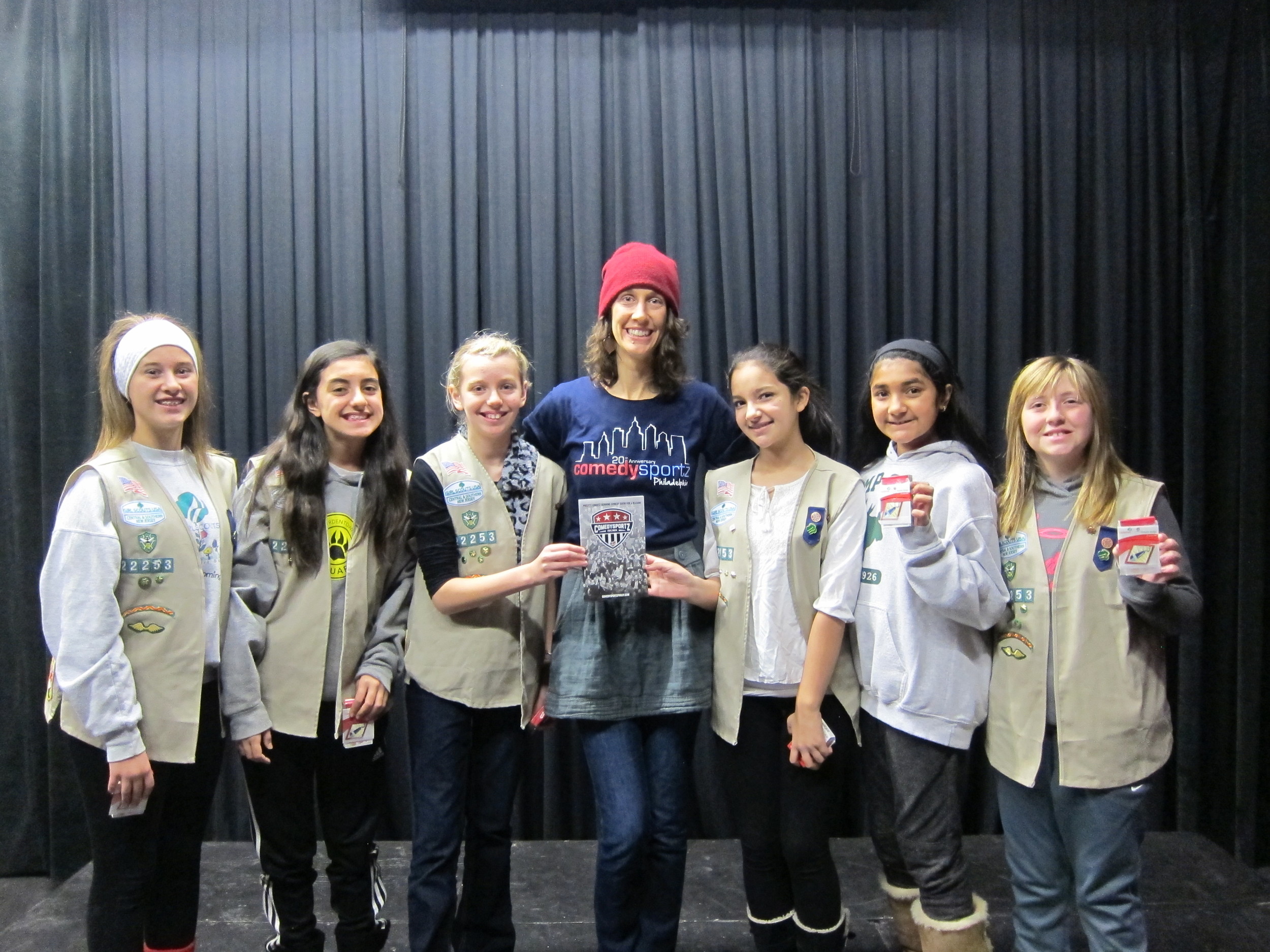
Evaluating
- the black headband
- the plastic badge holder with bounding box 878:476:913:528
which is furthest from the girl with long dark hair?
the black headband

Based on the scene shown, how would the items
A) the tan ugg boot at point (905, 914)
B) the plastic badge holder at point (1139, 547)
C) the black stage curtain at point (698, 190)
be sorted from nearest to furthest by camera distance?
the plastic badge holder at point (1139, 547), the tan ugg boot at point (905, 914), the black stage curtain at point (698, 190)

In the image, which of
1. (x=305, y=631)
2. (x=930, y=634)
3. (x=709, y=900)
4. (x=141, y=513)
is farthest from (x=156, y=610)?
(x=709, y=900)

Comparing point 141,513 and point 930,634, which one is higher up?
point 141,513

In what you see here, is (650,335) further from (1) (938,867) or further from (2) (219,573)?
(1) (938,867)

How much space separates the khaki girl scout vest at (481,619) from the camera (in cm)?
217

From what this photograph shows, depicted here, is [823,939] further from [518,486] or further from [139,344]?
[139,344]

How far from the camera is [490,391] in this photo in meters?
2.17

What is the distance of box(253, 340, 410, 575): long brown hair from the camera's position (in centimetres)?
215

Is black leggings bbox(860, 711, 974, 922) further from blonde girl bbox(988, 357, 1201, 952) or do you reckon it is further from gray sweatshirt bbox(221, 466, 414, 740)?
gray sweatshirt bbox(221, 466, 414, 740)

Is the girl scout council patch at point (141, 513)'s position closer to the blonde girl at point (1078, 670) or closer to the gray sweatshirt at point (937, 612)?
the gray sweatshirt at point (937, 612)

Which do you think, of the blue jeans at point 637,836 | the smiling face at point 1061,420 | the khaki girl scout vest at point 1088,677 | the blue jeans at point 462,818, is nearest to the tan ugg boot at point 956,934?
the khaki girl scout vest at point 1088,677

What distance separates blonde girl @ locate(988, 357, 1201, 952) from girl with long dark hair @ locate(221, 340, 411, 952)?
150 cm

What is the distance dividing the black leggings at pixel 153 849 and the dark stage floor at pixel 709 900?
58 cm

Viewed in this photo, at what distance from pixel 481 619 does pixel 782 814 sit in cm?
86
